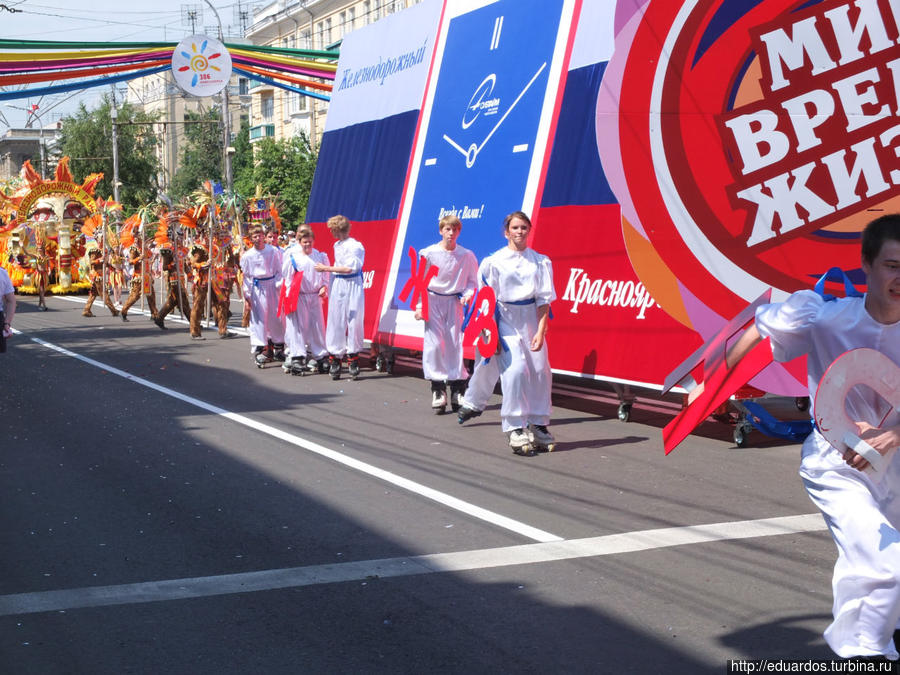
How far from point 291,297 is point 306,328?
497mm

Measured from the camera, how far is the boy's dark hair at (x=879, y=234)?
410 centimetres

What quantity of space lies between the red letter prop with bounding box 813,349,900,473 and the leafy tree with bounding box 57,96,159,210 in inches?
2917

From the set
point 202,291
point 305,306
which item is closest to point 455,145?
point 305,306

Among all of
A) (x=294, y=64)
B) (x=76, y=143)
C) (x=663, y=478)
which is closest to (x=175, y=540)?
(x=663, y=478)

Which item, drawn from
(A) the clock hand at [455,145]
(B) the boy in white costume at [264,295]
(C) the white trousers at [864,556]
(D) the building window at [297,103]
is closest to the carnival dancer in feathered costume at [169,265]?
(B) the boy in white costume at [264,295]

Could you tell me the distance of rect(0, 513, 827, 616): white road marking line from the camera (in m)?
5.83

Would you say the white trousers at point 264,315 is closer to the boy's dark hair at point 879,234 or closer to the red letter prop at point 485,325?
the red letter prop at point 485,325

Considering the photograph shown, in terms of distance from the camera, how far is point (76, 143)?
79.2 meters

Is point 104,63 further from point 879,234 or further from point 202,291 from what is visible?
point 879,234

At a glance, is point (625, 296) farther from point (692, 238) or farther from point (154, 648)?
point (154, 648)

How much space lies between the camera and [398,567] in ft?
20.9

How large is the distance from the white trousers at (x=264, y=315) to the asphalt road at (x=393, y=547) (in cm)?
562

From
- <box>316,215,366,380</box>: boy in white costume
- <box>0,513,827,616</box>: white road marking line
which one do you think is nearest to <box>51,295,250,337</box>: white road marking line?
<box>316,215,366,380</box>: boy in white costume

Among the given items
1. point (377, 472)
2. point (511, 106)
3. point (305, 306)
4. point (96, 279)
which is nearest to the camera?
point (377, 472)
